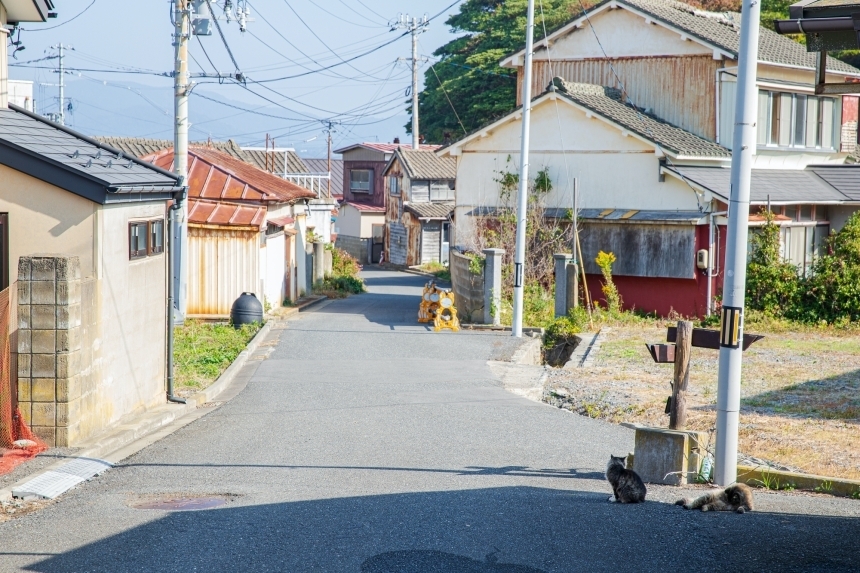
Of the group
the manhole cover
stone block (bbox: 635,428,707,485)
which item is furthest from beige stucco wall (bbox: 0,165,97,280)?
stone block (bbox: 635,428,707,485)

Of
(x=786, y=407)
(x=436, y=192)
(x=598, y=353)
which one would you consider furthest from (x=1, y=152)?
(x=436, y=192)

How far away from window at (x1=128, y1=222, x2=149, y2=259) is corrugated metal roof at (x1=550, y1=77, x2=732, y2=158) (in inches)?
652

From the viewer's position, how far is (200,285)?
2320cm

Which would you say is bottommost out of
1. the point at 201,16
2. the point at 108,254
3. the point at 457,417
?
the point at 457,417

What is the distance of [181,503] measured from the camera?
26.3 ft

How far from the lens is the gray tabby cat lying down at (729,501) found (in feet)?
25.5

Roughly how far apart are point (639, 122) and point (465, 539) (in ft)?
73.0

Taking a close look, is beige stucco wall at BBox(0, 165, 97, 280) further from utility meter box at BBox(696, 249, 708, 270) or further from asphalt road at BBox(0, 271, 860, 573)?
utility meter box at BBox(696, 249, 708, 270)

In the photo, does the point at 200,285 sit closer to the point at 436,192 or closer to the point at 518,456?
the point at 518,456

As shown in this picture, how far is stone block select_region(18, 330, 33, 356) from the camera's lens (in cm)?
943

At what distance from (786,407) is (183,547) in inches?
389

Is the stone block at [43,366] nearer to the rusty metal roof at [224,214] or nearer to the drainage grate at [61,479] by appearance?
the drainage grate at [61,479]

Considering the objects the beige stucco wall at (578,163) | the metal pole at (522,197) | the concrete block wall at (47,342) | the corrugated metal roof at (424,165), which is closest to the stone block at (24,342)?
the concrete block wall at (47,342)

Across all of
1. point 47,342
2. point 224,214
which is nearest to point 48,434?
point 47,342
